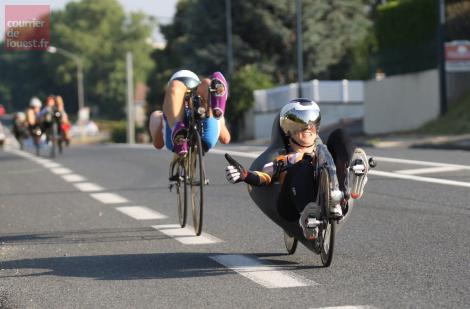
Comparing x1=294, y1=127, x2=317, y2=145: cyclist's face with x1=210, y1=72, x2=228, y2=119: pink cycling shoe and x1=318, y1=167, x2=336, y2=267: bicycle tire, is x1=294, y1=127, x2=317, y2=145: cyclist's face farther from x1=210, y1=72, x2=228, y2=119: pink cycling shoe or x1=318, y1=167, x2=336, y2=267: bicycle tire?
x1=210, y1=72, x2=228, y2=119: pink cycling shoe

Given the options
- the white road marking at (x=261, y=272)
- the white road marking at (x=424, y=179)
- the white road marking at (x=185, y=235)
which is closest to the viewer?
the white road marking at (x=261, y=272)

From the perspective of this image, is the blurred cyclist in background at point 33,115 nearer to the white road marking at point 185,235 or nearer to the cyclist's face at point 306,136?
the white road marking at point 185,235

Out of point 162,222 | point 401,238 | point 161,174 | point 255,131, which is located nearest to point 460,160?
point 161,174

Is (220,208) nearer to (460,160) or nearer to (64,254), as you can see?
(64,254)

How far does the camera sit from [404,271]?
7055 mm

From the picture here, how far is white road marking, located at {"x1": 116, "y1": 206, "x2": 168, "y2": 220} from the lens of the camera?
37.6 ft

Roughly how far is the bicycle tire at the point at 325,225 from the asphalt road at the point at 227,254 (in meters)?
0.13

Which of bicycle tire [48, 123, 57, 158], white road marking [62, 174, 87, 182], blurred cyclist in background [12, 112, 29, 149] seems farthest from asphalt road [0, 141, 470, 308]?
blurred cyclist in background [12, 112, 29, 149]

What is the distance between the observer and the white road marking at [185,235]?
9164mm

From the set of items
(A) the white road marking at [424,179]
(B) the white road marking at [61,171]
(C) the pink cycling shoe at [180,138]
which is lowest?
(B) the white road marking at [61,171]

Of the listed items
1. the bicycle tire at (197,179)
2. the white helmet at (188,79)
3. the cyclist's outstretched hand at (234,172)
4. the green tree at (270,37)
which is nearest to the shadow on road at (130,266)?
the cyclist's outstretched hand at (234,172)

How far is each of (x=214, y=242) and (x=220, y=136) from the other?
1343 mm

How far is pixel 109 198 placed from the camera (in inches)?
554

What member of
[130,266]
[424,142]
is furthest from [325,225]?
[424,142]
